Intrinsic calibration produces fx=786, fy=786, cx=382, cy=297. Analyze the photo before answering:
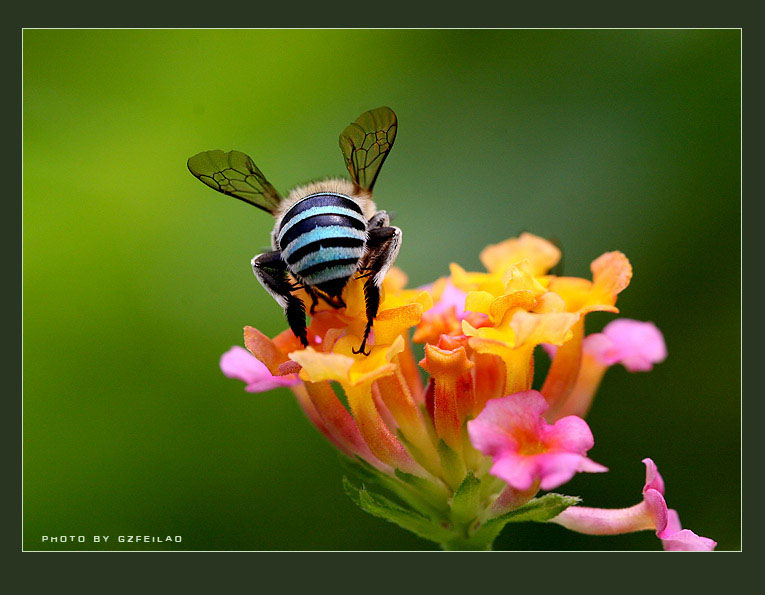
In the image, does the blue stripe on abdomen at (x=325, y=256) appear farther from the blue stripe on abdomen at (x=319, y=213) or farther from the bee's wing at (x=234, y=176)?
the bee's wing at (x=234, y=176)

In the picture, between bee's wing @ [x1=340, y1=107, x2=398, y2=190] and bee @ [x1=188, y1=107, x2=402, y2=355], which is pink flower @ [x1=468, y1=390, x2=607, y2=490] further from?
bee's wing @ [x1=340, y1=107, x2=398, y2=190]

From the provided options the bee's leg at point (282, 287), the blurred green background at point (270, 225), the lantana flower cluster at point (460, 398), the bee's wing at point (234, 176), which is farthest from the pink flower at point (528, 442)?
the blurred green background at point (270, 225)

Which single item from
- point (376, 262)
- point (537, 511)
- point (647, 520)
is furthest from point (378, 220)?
point (647, 520)

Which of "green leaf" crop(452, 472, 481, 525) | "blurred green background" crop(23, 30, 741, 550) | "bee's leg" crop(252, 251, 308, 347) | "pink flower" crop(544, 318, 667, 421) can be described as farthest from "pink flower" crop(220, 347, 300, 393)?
"blurred green background" crop(23, 30, 741, 550)

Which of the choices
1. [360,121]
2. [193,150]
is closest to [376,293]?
[360,121]

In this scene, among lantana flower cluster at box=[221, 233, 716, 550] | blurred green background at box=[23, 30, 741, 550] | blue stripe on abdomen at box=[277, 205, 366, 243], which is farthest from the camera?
blurred green background at box=[23, 30, 741, 550]

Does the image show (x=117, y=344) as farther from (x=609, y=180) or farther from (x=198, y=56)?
(x=609, y=180)
